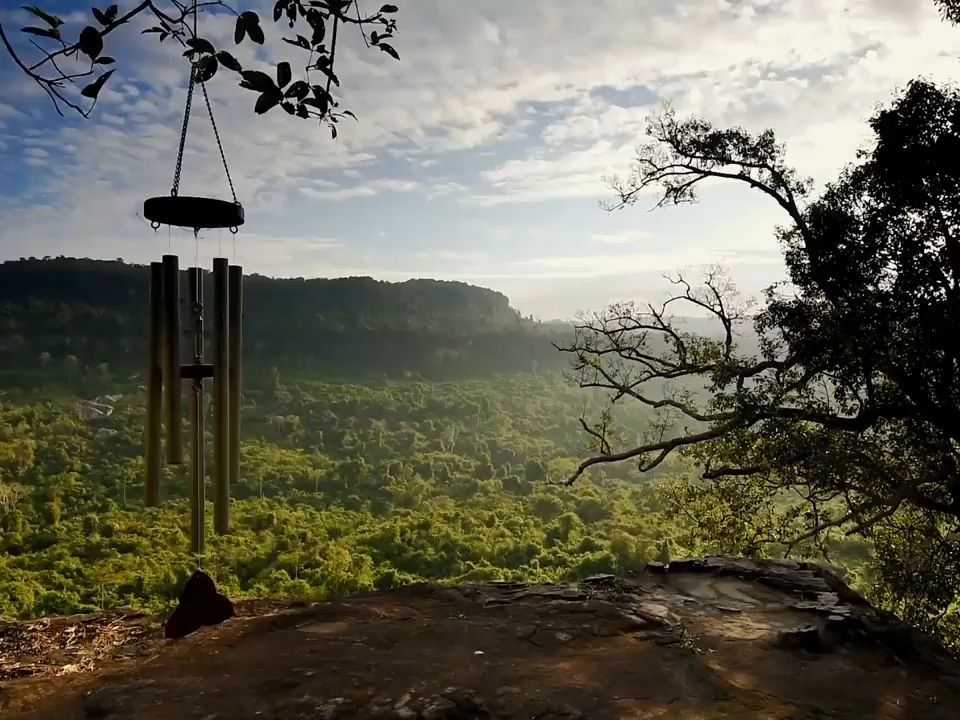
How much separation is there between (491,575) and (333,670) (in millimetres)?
16913

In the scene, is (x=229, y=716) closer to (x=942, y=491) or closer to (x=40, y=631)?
(x=40, y=631)

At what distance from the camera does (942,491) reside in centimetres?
597

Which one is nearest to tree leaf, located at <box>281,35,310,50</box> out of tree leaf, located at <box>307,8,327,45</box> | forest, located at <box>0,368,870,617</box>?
tree leaf, located at <box>307,8,327,45</box>

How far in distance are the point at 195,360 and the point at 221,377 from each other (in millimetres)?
292

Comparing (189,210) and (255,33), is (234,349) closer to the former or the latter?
(189,210)

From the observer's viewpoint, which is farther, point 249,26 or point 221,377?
point 221,377

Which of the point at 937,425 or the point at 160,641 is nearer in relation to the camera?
the point at 160,641

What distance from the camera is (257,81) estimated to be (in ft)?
4.84

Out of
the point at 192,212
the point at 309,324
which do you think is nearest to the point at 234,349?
the point at 192,212

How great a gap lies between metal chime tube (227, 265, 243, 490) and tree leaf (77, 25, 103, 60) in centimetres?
258

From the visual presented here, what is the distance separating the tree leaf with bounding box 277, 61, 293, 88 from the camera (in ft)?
4.83

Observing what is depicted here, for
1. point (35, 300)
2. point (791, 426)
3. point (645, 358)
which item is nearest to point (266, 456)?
point (35, 300)

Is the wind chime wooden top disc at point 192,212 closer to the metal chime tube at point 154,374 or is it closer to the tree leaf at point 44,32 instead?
the metal chime tube at point 154,374

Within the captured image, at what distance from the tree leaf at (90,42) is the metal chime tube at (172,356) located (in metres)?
2.26
